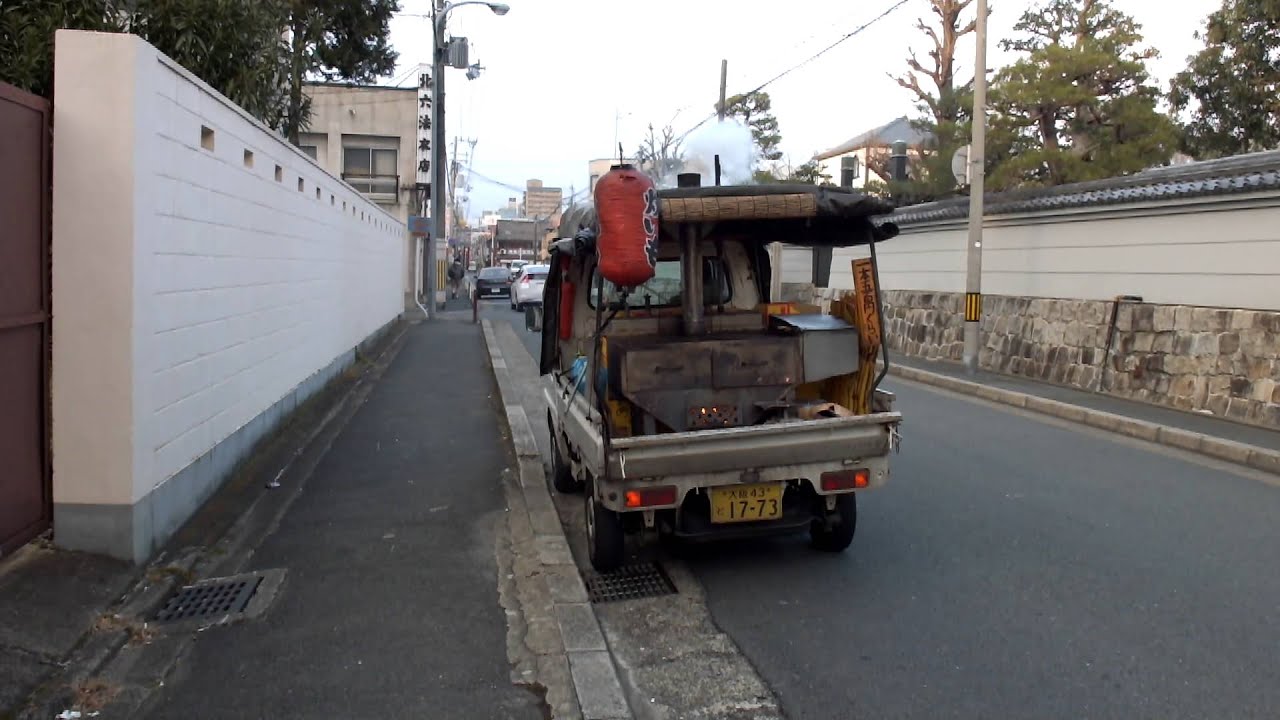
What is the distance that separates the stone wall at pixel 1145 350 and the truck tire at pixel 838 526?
7.23 m

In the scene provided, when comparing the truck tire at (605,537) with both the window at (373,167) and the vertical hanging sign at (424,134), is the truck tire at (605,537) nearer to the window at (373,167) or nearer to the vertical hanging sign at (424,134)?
the vertical hanging sign at (424,134)

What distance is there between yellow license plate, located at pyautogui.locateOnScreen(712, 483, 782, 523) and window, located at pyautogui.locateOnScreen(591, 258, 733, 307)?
169 centimetres

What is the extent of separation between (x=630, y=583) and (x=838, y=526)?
131cm

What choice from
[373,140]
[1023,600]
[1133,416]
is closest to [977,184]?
[1133,416]

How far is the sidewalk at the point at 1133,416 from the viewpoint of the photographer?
9.64 meters

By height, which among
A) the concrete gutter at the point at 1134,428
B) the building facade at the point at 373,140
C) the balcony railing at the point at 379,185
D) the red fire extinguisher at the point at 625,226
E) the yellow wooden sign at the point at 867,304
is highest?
the building facade at the point at 373,140

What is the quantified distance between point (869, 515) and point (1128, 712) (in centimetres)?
316

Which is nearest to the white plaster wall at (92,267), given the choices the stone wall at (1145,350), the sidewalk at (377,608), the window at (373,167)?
the sidewalk at (377,608)

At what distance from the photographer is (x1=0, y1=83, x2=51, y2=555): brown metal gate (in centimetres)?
493

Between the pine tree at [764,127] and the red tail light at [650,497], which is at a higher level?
the pine tree at [764,127]

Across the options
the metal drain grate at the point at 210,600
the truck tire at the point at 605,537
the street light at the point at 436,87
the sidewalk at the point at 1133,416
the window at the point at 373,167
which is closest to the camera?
the metal drain grate at the point at 210,600

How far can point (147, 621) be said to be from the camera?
5000 millimetres

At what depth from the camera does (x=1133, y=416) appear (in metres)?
11.4

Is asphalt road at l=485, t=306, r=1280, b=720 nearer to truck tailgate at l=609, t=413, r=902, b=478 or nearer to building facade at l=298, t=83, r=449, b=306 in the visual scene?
truck tailgate at l=609, t=413, r=902, b=478
